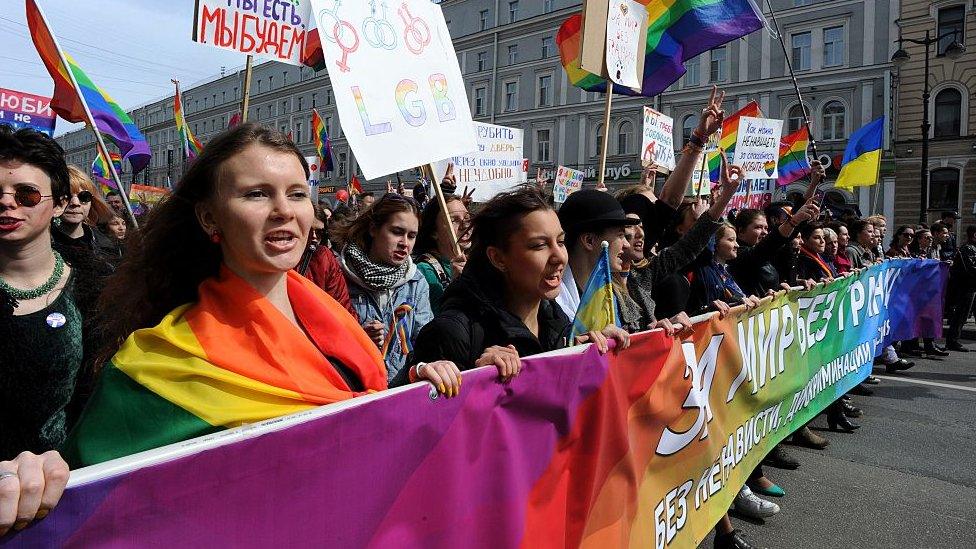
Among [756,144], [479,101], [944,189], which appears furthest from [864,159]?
[479,101]

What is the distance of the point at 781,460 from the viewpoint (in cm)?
473

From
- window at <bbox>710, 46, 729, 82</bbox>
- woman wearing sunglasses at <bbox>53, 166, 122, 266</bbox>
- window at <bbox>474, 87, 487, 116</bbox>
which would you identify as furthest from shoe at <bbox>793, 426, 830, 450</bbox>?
window at <bbox>474, 87, 487, 116</bbox>

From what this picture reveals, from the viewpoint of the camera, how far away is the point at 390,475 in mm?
1464

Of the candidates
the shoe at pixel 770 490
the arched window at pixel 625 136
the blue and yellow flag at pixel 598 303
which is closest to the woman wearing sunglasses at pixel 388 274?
the blue and yellow flag at pixel 598 303

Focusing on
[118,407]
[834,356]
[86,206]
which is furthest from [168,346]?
[834,356]

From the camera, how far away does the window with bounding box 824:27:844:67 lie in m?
33.1

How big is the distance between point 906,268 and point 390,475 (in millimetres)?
7393

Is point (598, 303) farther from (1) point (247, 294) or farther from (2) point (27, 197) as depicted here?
(2) point (27, 197)

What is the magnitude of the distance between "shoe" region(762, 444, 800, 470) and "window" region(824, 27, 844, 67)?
3398cm

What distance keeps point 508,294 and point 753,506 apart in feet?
7.86

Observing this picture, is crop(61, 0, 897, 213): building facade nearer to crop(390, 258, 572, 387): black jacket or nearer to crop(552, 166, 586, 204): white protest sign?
crop(552, 166, 586, 204): white protest sign

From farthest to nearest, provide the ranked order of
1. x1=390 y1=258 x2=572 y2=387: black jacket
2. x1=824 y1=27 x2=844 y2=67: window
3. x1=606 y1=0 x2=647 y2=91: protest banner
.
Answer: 1. x1=824 y1=27 x2=844 y2=67: window
2. x1=606 y1=0 x2=647 y2=91: protest banner
3. x1=390 y1=258 x2=572 y2=387: black jacket

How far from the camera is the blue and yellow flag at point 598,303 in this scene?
2324mm

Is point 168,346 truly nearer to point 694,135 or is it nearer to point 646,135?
point 694,135
